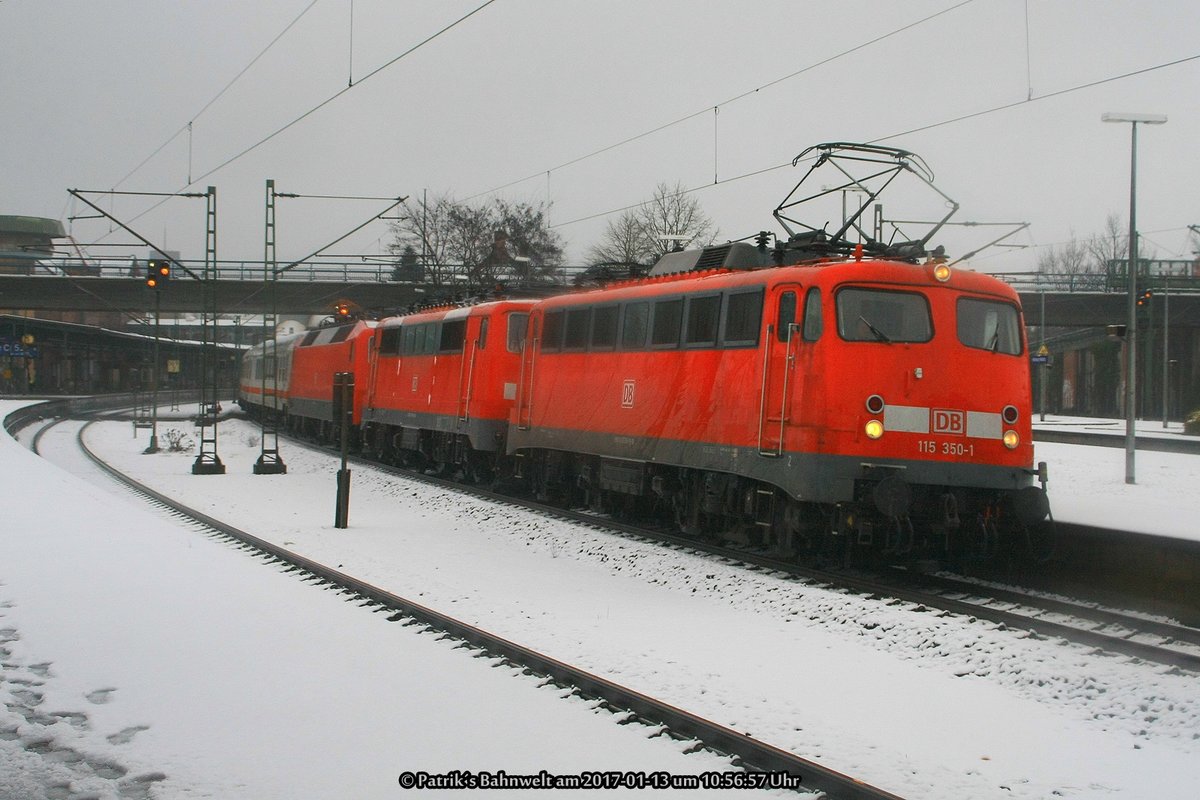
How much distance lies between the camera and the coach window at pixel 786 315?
12.0 m

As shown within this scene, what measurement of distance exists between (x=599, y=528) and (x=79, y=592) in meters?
7.04

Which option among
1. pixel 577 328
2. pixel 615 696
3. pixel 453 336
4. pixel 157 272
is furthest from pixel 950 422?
pixel 157 272

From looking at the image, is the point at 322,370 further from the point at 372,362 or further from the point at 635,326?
the point at 635,326

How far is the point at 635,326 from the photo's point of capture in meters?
15.4

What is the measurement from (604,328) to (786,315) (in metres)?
4.61

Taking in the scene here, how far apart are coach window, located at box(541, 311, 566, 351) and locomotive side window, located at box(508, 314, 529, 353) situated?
291 cm

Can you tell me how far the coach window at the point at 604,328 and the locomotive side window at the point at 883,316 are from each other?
16.0 feet

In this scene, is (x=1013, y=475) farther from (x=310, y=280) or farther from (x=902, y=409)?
(x=310, y=280)

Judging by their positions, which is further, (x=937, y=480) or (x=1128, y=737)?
(x=937, y=480)

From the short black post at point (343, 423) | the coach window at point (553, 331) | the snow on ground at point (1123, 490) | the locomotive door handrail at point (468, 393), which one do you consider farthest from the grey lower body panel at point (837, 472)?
the locomotive door handrail at point (468, 393)

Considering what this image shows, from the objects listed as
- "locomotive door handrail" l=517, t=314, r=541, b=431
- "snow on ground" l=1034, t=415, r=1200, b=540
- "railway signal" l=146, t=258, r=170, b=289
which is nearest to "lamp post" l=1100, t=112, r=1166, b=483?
"snow on ground" l=1034, t=415, r=1200, b=540

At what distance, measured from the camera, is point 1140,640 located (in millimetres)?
9195

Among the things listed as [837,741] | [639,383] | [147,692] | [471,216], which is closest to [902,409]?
[639,383]

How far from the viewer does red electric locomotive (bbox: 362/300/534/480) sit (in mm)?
21297
